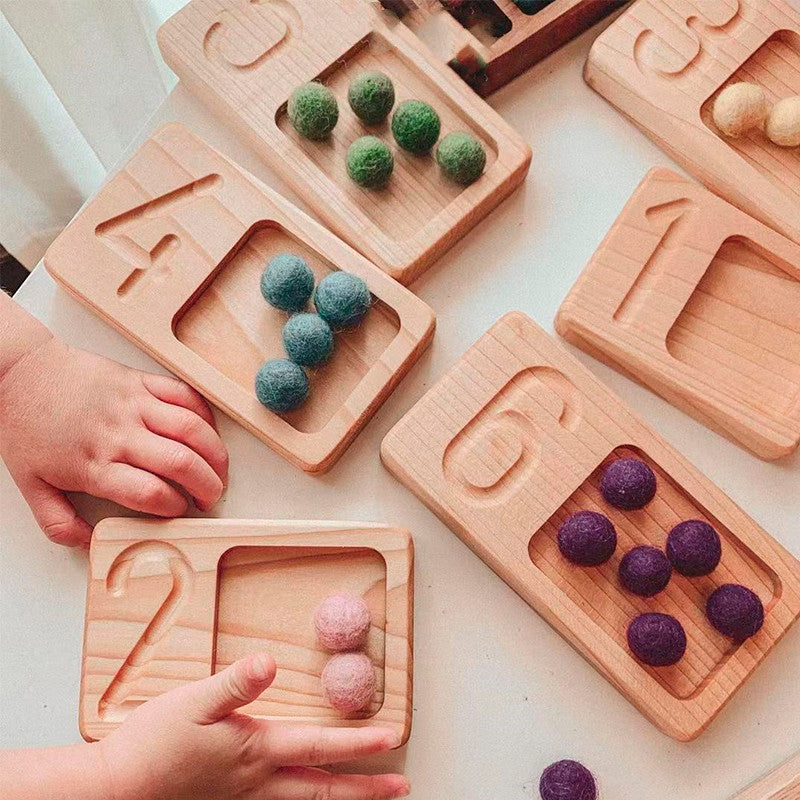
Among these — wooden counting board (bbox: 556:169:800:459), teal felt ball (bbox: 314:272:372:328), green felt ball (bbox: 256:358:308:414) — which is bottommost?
green felt ball (bbox: 256:358:308:414)

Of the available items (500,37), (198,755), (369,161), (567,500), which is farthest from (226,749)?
(500,37)

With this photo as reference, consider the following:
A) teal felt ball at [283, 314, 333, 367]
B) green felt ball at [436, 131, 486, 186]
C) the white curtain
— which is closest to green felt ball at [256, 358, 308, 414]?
teal felt ball at [283, 314, 333, 367]

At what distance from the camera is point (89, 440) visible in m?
0.77

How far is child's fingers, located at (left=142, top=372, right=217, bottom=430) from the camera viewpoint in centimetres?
79

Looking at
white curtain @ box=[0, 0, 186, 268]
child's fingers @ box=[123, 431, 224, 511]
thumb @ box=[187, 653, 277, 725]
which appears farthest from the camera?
white curtain @ box=[0, 0, 186, 268]

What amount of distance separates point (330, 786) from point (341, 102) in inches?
23.7

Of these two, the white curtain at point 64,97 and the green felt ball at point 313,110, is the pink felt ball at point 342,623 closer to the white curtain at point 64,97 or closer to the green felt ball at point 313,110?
the green felt ball at point 313,110

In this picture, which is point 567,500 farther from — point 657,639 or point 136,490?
point 136,490

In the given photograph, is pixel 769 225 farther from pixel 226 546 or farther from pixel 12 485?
pixel 12 485

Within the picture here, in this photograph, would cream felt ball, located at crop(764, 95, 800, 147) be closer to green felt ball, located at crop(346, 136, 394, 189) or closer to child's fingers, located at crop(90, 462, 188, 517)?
green felt ball, located at crop(346, 136, 394, 189)

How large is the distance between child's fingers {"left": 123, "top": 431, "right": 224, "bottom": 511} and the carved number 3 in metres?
0.05

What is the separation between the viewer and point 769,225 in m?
0.83

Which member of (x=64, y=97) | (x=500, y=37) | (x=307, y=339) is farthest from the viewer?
(x=64, y=97)

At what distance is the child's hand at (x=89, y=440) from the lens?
2.50 ft
